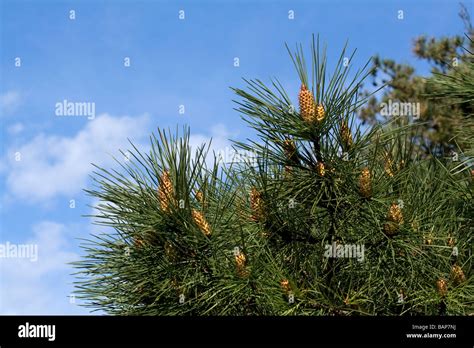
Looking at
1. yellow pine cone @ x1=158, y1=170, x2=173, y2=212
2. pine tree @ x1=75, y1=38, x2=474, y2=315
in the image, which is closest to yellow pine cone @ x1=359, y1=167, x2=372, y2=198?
pine tree @ x1=75, y1=38, x2=474, y2=315

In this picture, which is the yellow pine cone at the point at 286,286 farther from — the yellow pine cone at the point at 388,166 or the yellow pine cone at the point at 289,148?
the yellow pine cone at the point at 388,166

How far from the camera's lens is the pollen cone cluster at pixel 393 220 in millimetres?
2596

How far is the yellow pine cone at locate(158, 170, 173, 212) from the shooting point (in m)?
2.57

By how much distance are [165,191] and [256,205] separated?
0.35m

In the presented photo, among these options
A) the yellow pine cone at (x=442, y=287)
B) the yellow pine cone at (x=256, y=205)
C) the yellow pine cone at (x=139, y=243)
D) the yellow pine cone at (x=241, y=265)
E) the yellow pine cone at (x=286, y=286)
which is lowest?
the yellow pine cone at (x=442, y=287)


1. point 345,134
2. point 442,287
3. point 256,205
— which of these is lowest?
point 442,287

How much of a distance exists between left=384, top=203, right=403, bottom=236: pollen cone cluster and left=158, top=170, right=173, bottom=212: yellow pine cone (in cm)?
81

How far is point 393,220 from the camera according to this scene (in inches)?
102
